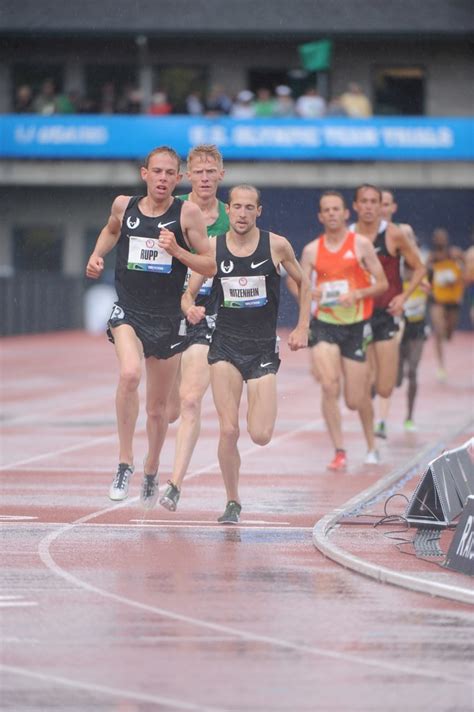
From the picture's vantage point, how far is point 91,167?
45312 mm

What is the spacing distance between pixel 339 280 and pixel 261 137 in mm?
30427

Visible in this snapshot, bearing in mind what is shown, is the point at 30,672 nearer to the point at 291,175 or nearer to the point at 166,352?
the point at 166,352

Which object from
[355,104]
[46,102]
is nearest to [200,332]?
[355,104]

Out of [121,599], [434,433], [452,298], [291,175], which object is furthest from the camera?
[291,175]

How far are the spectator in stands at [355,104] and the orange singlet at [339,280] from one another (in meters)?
30.8

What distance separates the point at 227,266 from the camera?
10523mm

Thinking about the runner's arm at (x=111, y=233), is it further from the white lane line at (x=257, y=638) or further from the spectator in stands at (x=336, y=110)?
the spectator in stands at (x=336, y=110)

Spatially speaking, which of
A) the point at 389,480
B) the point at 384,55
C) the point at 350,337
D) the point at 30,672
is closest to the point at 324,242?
the point at 350,337

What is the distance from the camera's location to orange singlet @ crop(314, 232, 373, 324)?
1408cm

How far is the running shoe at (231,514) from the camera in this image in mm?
10711

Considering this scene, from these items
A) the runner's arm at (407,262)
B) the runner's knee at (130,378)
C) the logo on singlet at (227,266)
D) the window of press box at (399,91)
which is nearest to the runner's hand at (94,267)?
the runner's knee at (130,378)

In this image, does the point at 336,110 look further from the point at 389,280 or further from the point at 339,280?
the point at 339,280

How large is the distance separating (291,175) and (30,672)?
38.7 meters

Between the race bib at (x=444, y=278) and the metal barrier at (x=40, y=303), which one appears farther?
the metal barrier at (x=40, y=303)
